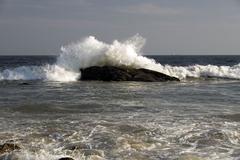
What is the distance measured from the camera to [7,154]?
26.2ft

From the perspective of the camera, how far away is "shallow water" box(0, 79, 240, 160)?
870 centimetres

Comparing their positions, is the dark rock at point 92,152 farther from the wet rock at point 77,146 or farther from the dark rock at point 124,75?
the dark rock at point 124,75

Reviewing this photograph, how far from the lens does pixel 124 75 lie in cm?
2491

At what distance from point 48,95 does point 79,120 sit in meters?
6.05

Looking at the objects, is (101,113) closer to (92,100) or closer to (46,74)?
(92,100)

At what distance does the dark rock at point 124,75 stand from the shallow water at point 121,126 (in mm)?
6976

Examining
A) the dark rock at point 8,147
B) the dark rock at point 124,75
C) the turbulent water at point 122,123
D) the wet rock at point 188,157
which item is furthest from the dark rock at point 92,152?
the dark rock at point 124,75

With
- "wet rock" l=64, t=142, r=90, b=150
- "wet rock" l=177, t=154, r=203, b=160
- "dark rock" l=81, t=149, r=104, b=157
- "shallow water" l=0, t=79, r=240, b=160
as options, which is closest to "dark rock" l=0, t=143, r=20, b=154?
"shallow water" l=0, t=79, r=240, b=160

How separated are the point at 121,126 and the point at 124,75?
46.0ft

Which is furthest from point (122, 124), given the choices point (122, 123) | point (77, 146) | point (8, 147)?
point (8, 147)

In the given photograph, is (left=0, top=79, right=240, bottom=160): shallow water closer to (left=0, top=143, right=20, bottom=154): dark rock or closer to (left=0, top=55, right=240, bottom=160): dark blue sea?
(left=0, top=55, right=240, bottom=160): dark blue sea

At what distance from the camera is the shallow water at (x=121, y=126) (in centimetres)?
870

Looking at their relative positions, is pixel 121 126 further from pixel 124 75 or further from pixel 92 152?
pixel 124 75

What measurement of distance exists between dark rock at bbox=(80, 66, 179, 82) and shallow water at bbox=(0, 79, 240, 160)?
6976 mm
